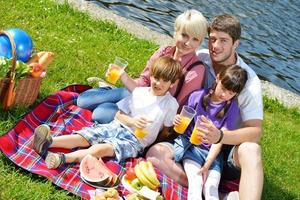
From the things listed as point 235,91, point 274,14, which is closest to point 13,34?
point 235,91

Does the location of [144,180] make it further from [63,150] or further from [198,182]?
[63,150]

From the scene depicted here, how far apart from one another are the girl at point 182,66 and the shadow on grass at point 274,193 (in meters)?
1.44

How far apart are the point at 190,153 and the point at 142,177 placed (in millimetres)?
685

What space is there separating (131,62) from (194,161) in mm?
3203

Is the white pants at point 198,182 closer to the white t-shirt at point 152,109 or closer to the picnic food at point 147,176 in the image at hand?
the picnic food at point 147,176

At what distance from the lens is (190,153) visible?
5441 millimetres

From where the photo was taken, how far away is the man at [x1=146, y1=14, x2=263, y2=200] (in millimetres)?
5004

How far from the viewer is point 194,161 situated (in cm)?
538

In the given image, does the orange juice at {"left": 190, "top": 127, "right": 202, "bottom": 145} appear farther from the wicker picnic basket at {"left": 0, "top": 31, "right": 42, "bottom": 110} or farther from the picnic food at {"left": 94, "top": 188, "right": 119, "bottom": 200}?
the wicker picnic basket at {"left": 0, "top": 31, "right": 42, "bottom": 110}

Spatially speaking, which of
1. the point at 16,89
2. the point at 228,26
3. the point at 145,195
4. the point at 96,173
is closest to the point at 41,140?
the point at 96,173

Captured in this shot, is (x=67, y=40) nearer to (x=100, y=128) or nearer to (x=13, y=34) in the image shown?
(x=13, y=34)

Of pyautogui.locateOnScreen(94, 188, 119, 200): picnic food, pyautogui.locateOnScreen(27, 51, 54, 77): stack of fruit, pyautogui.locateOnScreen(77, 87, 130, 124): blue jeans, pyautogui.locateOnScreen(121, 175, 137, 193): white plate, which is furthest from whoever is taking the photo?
pyautogui.locateOnScreen(77, 87, 130, 124): blue jeans

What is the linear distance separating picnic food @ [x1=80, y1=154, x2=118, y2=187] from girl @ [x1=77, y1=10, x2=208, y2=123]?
81cm

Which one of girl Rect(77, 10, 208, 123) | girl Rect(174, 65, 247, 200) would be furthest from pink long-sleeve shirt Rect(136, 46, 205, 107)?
girl Rect(174, 65, 247, 200)
